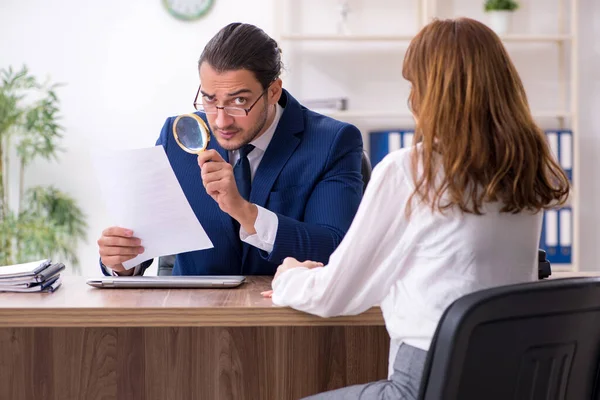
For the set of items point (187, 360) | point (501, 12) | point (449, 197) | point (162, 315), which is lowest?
point (187, 360)

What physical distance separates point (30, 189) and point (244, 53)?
2436 mm

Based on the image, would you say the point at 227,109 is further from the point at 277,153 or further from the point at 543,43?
the point at 543,43

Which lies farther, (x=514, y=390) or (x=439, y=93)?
(x=439, y=93)

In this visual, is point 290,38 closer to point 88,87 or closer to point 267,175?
point 88,87

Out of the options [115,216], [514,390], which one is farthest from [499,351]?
[115,216]

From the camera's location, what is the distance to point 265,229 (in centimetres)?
190

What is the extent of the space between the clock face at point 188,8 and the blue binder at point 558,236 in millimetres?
2018

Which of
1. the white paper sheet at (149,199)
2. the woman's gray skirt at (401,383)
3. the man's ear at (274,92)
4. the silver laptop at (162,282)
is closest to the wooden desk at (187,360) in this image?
the silver laptop at (162,282)

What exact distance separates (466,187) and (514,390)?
32cm

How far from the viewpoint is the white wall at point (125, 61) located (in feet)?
14.0

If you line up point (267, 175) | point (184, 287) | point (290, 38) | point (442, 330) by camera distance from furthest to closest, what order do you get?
point (290, 38)
point (267, 175)
point (184, 287)
point (442, 330)

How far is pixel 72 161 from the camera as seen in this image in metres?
4.30

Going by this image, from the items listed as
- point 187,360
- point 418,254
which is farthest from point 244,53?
point 418,254

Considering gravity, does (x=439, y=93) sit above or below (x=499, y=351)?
above
